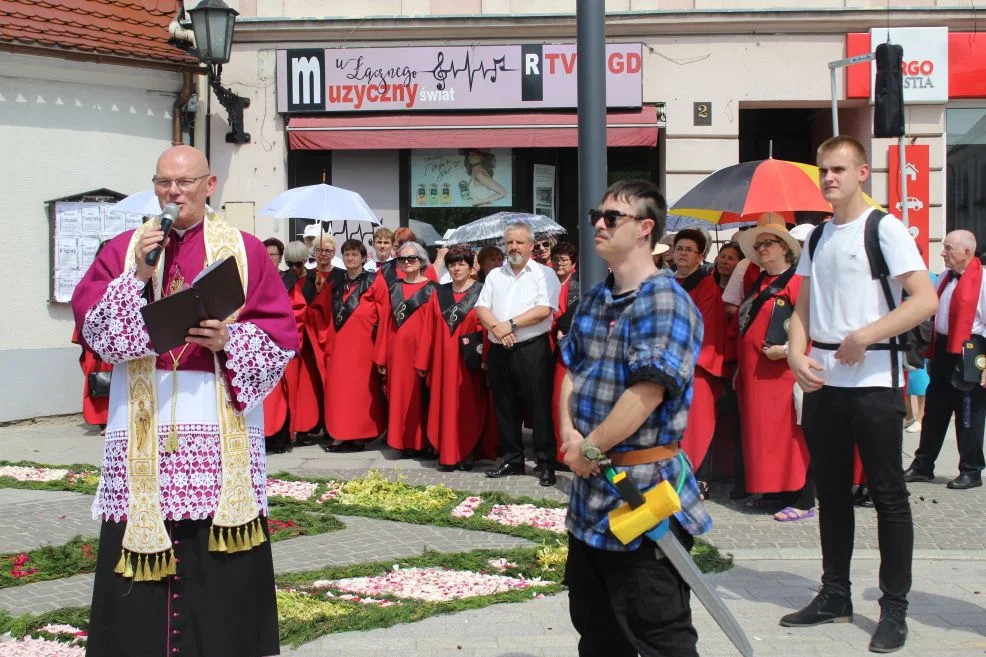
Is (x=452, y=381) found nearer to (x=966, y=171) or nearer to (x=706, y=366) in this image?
(x=706, y=366)

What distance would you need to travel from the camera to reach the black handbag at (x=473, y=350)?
913 centimetres

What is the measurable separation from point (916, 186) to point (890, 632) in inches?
383

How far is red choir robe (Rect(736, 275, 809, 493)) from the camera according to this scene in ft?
24.3

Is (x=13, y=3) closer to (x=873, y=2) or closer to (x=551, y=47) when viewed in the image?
(x=551, y=47)

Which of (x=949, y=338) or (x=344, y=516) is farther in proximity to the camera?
(x=949, y=338)

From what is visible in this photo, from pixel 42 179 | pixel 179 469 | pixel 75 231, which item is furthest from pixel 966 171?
pixel 179 469

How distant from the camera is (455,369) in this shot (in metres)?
9.33

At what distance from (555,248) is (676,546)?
6.04m

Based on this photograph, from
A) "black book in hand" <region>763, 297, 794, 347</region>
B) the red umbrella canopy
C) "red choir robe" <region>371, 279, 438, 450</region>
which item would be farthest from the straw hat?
"red choir robe" <region>371, 279, 438, 450</region>

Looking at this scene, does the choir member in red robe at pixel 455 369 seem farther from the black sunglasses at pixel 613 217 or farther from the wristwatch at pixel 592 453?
the wristwatch at pixel 592 453

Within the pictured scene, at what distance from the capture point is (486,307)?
8773 mm

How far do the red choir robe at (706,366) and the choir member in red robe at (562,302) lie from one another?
100 cm

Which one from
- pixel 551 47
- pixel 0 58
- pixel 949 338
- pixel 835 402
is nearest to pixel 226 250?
Answer: pixel 835 402

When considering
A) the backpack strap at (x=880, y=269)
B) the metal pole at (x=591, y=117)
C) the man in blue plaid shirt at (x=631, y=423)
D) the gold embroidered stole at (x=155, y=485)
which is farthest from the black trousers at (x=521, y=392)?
the man in blue plaid shirt at (x=631, y=423)
